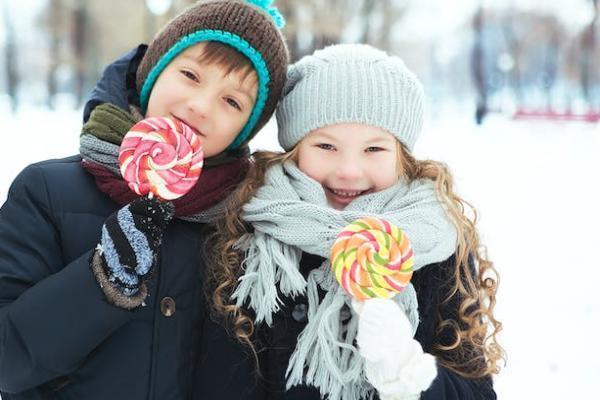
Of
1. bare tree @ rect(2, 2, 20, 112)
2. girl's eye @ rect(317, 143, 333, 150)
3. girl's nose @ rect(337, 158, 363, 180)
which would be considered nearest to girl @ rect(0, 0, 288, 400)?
girl's eye @ rect(317, 143, 333, 150)

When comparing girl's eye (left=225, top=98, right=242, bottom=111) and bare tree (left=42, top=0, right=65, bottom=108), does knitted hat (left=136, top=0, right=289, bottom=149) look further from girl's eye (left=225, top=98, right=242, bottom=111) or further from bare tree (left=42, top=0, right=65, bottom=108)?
bare tree (left=42, top=0, right=65, bottom=108)

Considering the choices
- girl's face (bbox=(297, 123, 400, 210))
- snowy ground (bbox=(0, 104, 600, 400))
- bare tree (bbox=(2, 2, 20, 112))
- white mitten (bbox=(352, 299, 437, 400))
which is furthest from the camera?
bare tree (bbox=(2, 2, 20, 112))

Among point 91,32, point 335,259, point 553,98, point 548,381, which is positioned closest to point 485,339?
point 335,259

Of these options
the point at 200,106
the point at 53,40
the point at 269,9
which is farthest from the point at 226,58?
the point at 53,40

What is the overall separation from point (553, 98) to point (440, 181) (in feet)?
40.2

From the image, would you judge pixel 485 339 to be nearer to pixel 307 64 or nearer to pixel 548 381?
pixel 307 64

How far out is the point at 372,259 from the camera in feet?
5.52

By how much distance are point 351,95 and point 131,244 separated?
2.66 ft

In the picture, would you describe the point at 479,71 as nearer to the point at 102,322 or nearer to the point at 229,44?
the point at 229,44

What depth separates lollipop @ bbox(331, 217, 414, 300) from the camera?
1.68 metres

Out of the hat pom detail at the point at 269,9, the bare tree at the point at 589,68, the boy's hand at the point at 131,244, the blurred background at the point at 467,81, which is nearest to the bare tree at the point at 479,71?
the blurred background at the point at 467,81

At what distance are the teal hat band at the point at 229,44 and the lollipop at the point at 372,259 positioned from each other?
63 centimetres

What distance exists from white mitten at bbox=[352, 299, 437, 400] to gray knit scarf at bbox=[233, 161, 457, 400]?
0.20 m

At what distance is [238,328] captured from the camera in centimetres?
191
